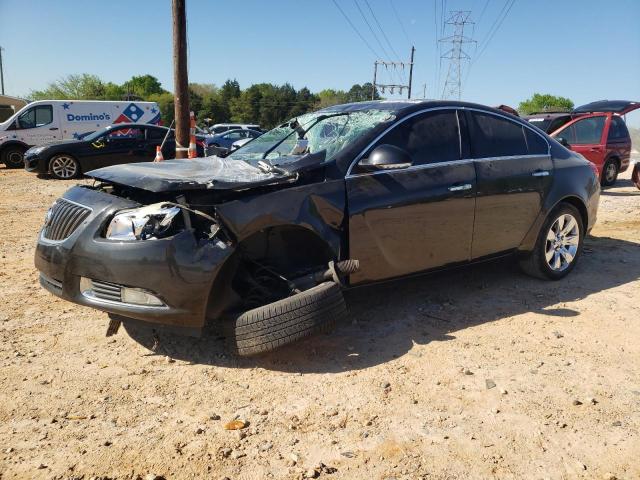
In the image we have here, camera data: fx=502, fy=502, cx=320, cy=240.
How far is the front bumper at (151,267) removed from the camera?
294 cm

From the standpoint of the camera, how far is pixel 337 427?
8.70ft

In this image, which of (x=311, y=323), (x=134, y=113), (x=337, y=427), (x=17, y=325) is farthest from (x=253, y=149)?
(x=134, y=113)

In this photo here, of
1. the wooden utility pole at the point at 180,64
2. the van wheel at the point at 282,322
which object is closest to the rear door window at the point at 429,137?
the van wheel at the point at 282,322

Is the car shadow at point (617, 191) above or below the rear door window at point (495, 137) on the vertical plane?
below

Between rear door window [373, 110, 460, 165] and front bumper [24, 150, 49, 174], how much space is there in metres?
11.3

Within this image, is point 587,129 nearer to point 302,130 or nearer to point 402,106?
point 402,106

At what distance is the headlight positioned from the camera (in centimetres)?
298

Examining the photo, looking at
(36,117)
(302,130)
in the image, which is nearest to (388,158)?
(302,130)

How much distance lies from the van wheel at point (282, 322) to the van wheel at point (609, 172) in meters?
11.6

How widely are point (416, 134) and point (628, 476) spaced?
103 inches

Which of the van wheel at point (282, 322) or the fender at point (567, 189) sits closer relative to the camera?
the van wheel at point (282, 322)

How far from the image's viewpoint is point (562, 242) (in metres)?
5.00

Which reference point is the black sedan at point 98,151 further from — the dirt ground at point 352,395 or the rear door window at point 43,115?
the dirt ground at point 352,395

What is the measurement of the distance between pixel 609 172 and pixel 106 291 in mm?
12797
